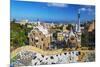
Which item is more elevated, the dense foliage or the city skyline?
the city skyline

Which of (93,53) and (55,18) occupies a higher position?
(55,18)

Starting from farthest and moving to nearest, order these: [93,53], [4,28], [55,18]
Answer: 1. [93,53]
2. [55,18]
3. [4,28]

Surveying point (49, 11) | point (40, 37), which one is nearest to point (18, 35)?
point (40, 37)

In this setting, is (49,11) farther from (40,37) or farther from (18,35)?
(18,35)

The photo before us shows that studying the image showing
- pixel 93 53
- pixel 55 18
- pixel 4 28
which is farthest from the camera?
pixel 93 53

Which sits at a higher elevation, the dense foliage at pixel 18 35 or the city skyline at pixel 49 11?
the city skyline at pixel 49 11

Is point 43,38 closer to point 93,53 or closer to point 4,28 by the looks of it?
point 4,28

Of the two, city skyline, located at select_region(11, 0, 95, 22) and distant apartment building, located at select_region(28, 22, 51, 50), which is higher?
city skyline, located at select_region(11, 0, 95, 22)

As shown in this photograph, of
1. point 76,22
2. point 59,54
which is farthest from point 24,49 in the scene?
point 76,22
